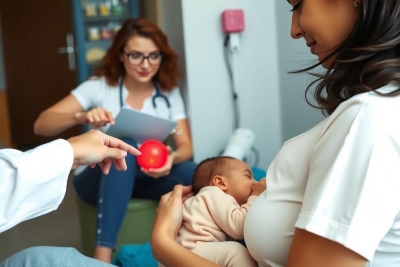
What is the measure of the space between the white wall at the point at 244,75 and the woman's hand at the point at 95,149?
121 centimetres

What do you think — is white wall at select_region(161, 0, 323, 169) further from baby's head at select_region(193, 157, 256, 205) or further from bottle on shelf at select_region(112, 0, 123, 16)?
bottle on shelf at select_region(112, 0, 123, 16)

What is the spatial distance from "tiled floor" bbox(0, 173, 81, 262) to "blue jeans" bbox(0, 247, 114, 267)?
1685 millimetres

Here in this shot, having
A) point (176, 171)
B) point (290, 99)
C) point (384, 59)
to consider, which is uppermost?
point (384, 59)

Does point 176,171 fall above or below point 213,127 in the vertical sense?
below

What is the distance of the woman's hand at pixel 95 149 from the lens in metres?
0.89

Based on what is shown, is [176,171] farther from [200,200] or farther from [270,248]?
[270,248]

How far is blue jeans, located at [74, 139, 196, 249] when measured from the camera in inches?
69.9

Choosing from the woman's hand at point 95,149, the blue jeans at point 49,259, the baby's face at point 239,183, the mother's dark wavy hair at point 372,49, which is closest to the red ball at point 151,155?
the baby's face at point 239,183

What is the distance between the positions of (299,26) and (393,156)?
0.36 metres

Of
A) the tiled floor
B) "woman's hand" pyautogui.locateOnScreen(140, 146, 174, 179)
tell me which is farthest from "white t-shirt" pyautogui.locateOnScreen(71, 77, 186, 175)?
the tiled floor

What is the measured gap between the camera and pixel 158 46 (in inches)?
85.6

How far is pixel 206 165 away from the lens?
5.08 ft

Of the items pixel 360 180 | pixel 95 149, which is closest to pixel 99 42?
pixel 95 149

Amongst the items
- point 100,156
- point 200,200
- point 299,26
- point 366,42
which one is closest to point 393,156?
point 366,42
